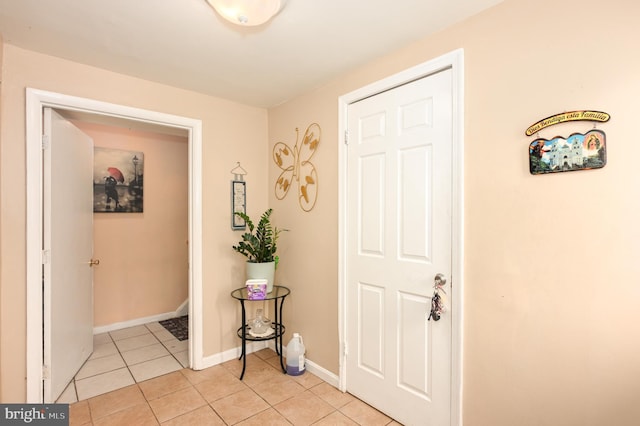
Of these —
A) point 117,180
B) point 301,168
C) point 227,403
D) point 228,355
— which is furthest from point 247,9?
point 117,180

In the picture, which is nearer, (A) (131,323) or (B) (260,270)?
(B) (260,270)

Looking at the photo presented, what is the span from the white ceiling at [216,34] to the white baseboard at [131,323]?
281 centimetres

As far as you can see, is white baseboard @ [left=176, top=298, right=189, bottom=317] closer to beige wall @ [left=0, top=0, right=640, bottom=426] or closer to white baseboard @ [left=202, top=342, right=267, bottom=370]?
white baseboard @ [left=202, top=342, right=267, bottom=370]

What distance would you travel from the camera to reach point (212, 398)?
2.22 m

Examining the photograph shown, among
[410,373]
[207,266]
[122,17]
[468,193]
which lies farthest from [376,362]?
[122,17]

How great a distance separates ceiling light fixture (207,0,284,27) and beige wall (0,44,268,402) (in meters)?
1.32

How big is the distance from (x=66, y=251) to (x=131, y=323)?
1683 mm

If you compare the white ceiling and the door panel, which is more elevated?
the white ceiling

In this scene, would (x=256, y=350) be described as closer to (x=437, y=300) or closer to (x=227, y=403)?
(x=227, y=403)

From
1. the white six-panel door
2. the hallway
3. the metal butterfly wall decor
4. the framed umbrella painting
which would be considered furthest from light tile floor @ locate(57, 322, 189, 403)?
the metal butterfly wall decor

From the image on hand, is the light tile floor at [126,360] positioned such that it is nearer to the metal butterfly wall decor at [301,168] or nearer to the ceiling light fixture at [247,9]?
the metal butterfly wall decor at [301,168]

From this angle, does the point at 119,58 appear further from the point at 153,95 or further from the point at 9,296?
the point at 9,296

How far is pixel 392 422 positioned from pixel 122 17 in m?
2.83

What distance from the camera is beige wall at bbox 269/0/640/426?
120 cm
